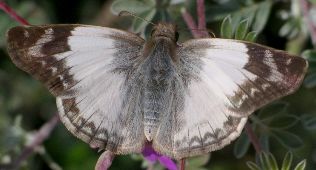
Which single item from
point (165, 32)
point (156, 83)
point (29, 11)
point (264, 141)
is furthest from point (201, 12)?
point (29, 11)

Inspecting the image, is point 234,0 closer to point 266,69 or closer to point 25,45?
point 266,69

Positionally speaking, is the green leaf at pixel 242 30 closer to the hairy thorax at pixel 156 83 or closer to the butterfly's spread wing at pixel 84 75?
the hairy thorax at pixel 156 83

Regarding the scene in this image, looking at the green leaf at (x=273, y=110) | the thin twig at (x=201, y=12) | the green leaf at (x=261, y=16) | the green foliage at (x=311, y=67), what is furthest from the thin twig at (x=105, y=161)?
the green leaf at (x=261, y=16)

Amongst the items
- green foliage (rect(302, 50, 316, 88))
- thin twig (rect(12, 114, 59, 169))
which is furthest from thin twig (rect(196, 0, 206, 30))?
thin twig (rect(12, 114, 59, 169))

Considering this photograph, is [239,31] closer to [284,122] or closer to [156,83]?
[156,83]

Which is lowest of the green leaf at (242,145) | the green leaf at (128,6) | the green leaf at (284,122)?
the green leaf at (242,145)
